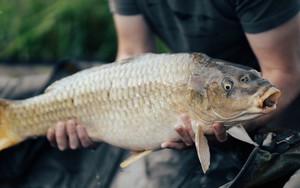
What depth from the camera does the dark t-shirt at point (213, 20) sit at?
171 centimetres

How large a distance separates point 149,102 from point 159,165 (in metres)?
0.38

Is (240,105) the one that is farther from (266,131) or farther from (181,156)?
(181,156)

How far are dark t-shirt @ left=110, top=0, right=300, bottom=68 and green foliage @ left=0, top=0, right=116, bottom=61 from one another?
0.83 meters

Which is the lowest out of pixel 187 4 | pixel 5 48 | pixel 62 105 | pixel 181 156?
pixel 5 48

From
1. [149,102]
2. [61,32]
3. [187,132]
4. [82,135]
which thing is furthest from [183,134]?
[61,32]

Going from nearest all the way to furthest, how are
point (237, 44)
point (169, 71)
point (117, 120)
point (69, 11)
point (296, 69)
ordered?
point (169, 71) < point (117, 120) < point (296, 69) < point (237, 44) < point (69, 11)

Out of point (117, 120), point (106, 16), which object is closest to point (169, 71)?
point (117, 120)

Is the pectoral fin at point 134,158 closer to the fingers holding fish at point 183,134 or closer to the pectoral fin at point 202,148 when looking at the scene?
the fingers holding fish at point 183,134

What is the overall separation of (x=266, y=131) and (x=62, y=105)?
55 centimetres

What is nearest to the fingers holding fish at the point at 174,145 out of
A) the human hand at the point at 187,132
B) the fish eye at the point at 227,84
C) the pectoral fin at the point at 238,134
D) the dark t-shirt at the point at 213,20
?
the human hand at the point at 187,132

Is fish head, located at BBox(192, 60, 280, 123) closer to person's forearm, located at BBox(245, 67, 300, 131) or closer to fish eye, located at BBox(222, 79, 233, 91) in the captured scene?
fish eye, located at BBox(222, 79, 233, 91)

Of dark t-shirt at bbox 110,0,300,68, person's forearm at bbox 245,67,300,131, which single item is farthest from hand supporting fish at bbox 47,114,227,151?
dark t-shirt at bbox 110,0,300,68

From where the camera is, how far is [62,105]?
172cm

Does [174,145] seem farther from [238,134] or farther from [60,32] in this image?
[60,32]
